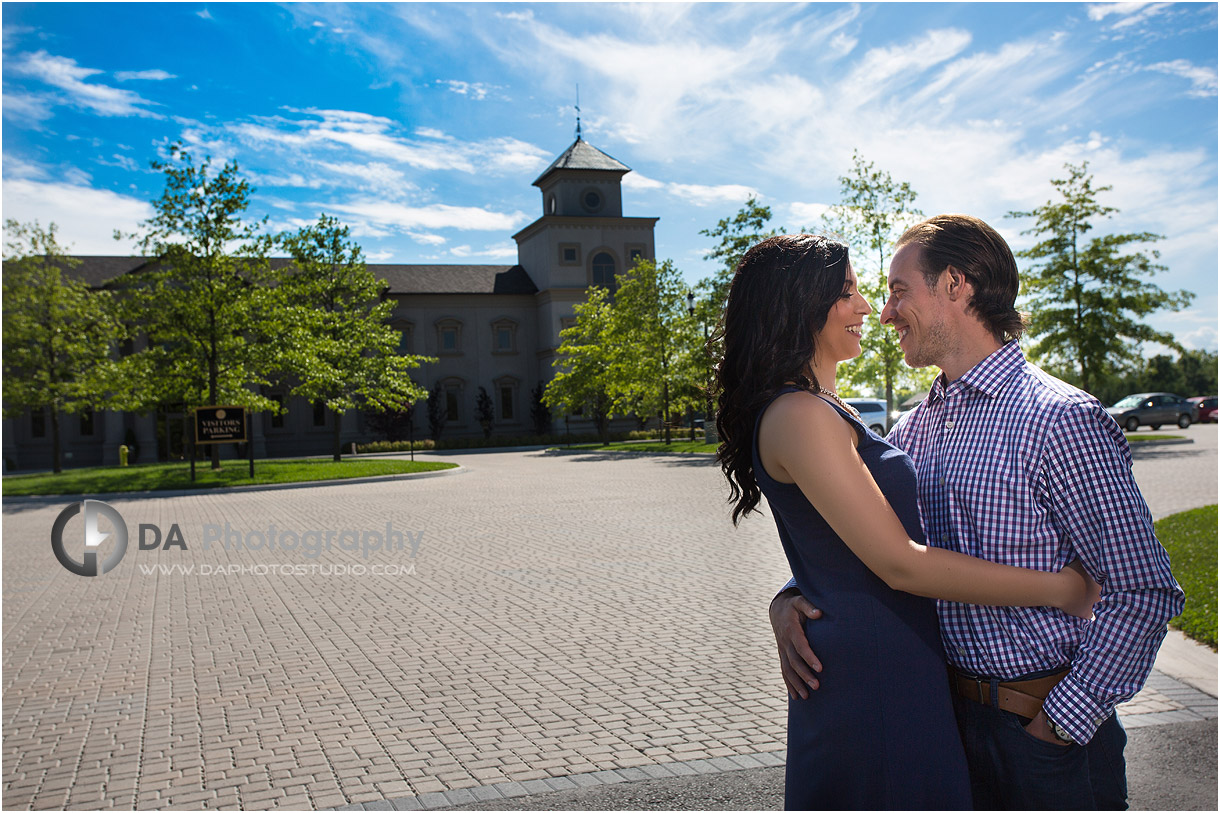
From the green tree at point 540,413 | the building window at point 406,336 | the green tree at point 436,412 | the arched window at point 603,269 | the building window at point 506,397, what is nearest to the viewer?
the green tree at point 436,412

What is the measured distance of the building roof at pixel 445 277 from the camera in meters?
58.7

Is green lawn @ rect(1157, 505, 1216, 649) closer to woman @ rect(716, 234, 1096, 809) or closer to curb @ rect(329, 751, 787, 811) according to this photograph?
curb @ rect(329, 751, 787, 811)

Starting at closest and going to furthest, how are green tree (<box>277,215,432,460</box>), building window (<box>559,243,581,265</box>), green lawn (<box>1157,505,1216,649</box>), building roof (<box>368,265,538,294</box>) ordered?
green lawn (<box>1157,505,1216,649</box>)
green tree (<box>277,215,432,460</box>)
building window (<box>559,243,581,265</box>)
building roof (<box>368,265,538,294</box>)

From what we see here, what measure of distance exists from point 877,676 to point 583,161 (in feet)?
204

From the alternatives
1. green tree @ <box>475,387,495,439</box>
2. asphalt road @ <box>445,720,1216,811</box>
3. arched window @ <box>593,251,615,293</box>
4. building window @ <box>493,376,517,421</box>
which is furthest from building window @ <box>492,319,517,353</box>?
asphalt road @ <box>445,720,1216,811</box>

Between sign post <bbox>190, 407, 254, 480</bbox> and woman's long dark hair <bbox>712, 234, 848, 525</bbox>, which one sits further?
sign post <bbox>190, 407, 254, 480</bbox>

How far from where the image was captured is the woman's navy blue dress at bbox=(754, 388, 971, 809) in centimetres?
219

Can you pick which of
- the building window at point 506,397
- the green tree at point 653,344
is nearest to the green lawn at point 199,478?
the green tree at point 653,344

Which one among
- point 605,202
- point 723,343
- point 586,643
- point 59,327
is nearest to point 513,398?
point 605,202

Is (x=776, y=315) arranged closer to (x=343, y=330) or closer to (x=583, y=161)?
(x=343, y=330)

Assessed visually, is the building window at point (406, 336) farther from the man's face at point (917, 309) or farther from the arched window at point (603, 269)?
the man's face at point (917, 309)

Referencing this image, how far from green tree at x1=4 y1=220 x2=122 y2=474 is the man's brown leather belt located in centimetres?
3913

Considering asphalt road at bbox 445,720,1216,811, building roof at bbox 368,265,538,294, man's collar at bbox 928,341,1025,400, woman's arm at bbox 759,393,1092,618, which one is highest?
building roof at bbox 368,265,538,294

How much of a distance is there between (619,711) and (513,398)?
56.7m
